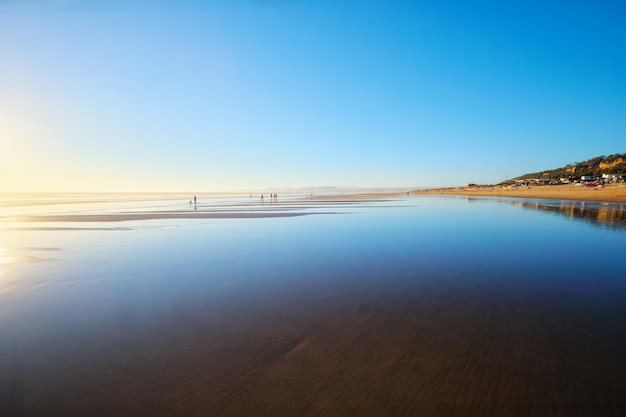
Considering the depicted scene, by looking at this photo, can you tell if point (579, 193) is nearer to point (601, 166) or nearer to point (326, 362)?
point (326, 362)

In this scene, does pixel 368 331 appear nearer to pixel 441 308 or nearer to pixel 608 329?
pixel 441 308

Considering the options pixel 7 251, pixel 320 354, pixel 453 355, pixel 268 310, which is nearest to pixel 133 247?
→ pixel 7 251

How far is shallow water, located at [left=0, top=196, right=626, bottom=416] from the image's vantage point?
2.96 m

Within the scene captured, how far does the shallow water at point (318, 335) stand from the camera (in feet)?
9.70

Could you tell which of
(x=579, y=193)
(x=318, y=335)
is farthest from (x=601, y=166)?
(x=318, y=335)

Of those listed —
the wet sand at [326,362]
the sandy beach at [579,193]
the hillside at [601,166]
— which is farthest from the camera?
the hillside at [601,166]

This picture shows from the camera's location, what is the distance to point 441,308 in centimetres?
514

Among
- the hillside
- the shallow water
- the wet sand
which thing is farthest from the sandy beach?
the hillside

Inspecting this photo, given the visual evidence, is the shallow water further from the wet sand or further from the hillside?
the hillside

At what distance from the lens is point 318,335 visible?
4238 mm

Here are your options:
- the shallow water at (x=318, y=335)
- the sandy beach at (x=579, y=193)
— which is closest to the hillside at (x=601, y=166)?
the sandy beach at (x=579, y=193)

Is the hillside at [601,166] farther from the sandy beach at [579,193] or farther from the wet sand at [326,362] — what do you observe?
the wet sand at [326,362]

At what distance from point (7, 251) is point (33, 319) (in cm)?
873

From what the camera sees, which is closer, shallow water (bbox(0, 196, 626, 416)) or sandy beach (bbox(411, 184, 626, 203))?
shallow water (bbox(0, 196, 626, 416))
